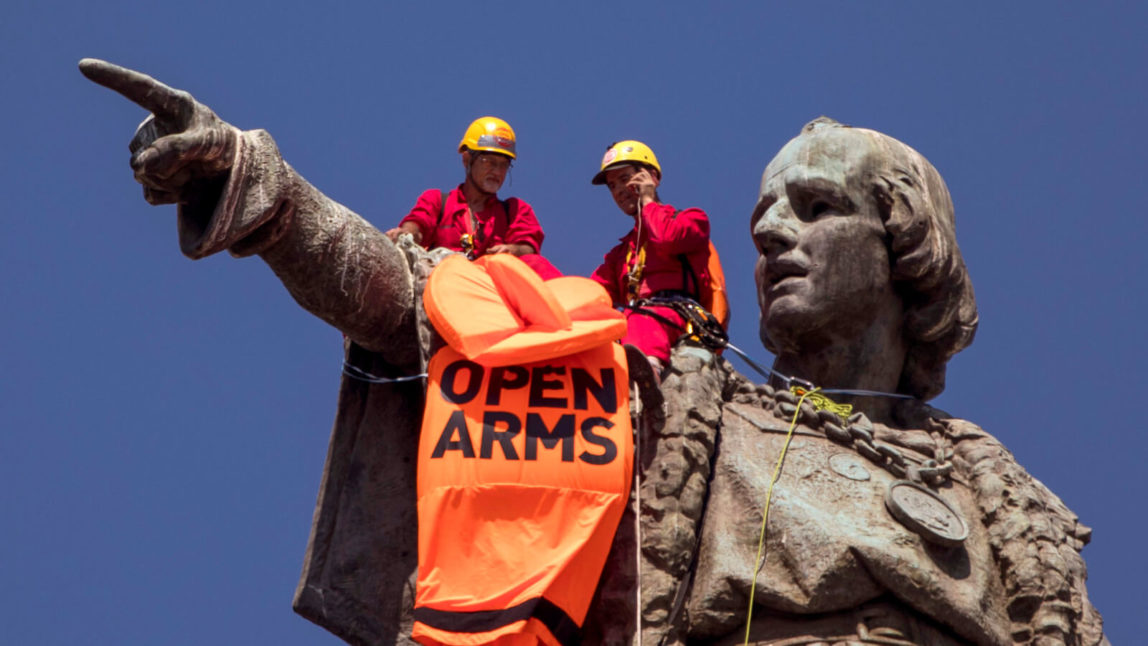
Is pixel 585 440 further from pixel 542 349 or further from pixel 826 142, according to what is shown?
pixel 826 142

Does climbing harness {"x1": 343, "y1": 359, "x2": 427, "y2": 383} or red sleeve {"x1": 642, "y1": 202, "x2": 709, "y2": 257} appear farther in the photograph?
red sleeve {"x1": 642, "y1": 202, "x2": 709, "y2": 257}

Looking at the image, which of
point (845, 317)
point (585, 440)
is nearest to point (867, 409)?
point (845, 317)

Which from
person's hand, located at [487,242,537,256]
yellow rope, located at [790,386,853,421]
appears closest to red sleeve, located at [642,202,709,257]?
person's hand, located at [487,242,537,256]

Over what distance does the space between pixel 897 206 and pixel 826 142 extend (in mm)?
647

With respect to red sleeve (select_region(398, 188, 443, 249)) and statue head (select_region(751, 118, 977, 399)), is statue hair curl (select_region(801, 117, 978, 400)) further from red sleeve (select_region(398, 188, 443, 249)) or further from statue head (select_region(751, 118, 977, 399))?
red sleeve (select_region(398, 188, 443, 249))

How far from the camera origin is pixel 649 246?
1520 cm

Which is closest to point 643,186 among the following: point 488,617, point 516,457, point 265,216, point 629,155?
point 629,155

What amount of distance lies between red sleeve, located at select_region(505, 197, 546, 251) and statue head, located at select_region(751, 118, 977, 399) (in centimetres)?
153

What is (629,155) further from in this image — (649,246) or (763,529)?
(763,529)

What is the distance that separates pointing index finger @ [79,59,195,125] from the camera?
37.7ft

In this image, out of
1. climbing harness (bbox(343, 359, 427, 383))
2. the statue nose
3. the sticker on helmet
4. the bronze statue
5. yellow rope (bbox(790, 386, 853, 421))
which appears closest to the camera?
the bronze statue

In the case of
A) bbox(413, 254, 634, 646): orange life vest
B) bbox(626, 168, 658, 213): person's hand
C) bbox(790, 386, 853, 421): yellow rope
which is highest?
bbox(626, 168, 658, 213): person's hand

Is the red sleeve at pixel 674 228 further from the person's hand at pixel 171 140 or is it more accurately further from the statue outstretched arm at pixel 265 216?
the person's hand at pixel 171 140

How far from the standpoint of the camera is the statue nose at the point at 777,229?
1434cm
